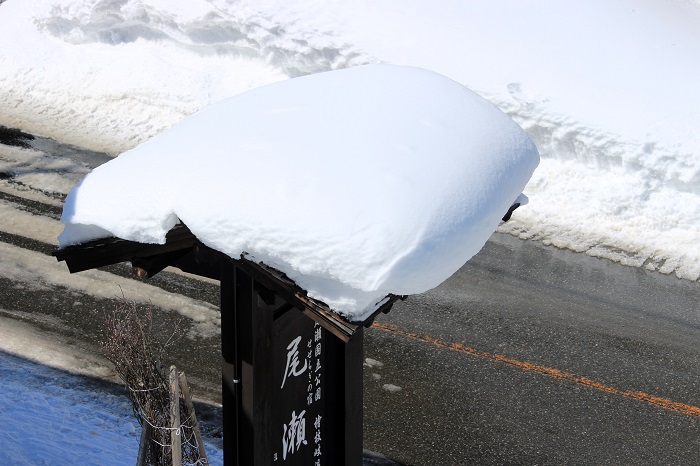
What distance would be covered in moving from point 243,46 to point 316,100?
9.28 meters

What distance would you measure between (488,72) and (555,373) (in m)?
5.42

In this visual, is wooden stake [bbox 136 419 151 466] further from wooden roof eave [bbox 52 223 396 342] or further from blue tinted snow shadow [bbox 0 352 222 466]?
blue tinted snow shadow [bbox 0 352 222 466]

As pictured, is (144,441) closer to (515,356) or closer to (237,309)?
(237,309)

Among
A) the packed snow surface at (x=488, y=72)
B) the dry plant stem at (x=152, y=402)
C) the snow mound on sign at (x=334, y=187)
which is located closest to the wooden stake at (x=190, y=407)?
the dry plant stem at (x=152, y=402)

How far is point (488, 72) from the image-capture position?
12516 millimetres

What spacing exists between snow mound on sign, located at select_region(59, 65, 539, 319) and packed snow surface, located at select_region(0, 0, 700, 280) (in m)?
6.38

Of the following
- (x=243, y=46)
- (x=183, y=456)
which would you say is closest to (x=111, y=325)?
(x=183, y=456)

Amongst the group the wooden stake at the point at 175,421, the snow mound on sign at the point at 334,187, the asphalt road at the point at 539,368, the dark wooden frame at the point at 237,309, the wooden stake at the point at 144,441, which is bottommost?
the asphalt road at the point at 539,368

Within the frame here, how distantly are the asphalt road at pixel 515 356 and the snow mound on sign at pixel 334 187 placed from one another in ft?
11.1

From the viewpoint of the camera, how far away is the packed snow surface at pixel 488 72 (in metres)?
11.1

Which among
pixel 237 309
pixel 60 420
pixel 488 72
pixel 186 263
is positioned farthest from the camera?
pixel 488 72

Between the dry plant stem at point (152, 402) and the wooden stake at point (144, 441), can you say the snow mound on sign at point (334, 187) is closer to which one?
the dry plant stem at point (152, 402)

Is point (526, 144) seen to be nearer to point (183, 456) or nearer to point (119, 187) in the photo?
point (119, 187)

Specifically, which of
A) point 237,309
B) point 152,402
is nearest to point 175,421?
point 152,402
